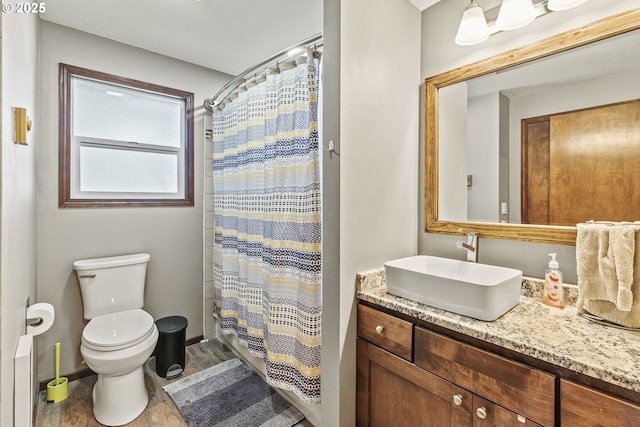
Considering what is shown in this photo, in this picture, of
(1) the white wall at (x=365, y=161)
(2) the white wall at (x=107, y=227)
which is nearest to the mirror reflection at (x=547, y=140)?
(1) the white wall at (x=365, y=161)

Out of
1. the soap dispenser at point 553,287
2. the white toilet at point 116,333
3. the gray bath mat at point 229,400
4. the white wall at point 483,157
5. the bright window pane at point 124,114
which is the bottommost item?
the gray bath mat at point 229,400

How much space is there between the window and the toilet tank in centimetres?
44

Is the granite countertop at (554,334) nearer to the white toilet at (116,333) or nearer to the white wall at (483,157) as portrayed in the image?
the white wall at (483,157)

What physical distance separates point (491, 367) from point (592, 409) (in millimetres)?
235

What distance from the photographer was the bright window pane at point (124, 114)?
2.09 m

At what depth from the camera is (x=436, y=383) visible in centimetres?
106

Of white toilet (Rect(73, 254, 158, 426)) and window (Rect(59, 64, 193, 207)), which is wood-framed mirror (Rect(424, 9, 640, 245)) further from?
window (Rect(59, 64, 193, 207))

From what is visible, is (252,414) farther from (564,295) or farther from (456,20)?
(456,20)

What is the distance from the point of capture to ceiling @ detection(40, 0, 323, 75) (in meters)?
1.70

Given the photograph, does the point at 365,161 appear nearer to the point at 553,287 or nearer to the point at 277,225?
the point at 277,225

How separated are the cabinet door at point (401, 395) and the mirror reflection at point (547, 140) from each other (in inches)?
31.3

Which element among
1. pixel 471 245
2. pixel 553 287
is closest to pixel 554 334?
pixel 553 287

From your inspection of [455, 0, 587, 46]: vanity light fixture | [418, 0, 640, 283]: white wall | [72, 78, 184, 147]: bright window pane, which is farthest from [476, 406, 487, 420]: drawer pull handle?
[72, 78, 184, 147]: bright window pane

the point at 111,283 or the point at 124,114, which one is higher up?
the point at 124,114
